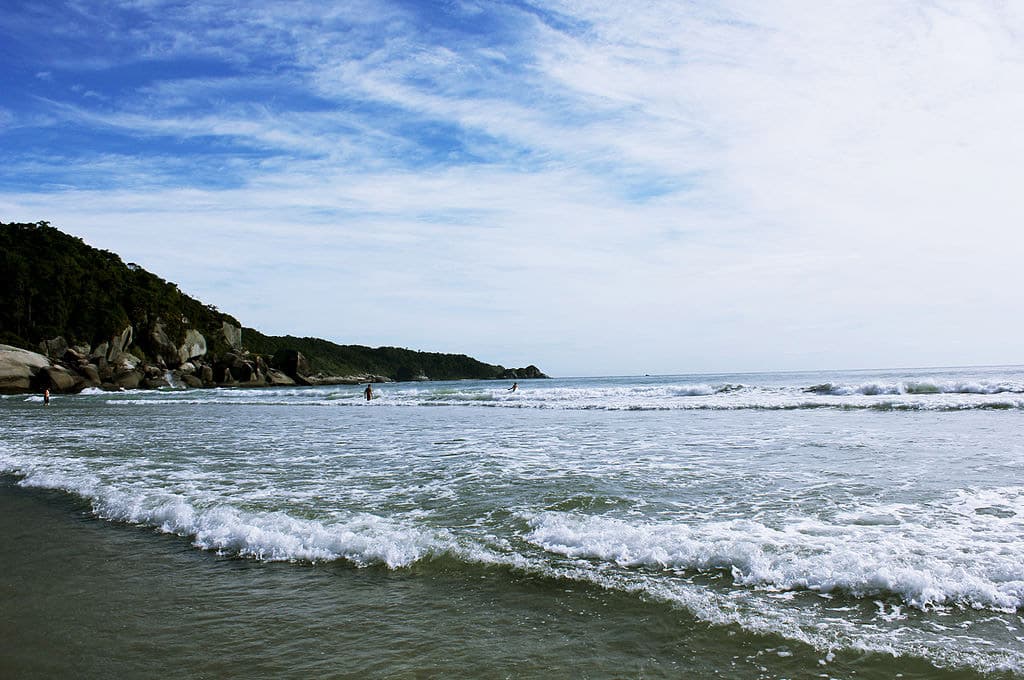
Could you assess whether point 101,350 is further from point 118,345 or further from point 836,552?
point 836,552

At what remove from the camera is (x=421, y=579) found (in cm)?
510

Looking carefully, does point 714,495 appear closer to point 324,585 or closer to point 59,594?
point 324,585

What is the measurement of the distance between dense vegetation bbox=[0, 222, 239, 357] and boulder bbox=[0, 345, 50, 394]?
13038mm

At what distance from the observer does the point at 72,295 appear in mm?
71000

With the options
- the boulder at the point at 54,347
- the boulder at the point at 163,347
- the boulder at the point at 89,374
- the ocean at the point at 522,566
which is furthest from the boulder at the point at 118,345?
the ocean at the point at 522,566

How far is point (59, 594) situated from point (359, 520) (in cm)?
279

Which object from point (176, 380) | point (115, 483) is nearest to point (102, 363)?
point (176, 380)

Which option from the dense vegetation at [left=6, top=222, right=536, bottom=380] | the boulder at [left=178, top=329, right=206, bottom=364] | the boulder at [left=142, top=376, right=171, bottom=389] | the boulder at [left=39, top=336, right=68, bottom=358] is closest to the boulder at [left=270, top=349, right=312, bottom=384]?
the boulder at [left=178, top=329, right=206, bottom=364]

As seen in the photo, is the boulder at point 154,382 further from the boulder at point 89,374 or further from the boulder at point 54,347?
the boulder at point 54,347

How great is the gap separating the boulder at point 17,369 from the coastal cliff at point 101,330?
7 cm

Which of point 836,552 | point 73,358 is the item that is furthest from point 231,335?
point 836,552

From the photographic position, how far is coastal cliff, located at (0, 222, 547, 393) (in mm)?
55844

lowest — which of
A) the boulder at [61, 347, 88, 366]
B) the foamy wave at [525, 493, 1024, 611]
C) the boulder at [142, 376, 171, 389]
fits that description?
the boulder at [142, 376, 171, 389]

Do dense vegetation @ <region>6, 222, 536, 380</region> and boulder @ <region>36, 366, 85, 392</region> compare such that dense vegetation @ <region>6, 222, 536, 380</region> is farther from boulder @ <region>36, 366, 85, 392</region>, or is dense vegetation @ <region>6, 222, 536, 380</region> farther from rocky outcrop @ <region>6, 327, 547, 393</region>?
boulder @ <region>36, 366, 85, 392</region>
